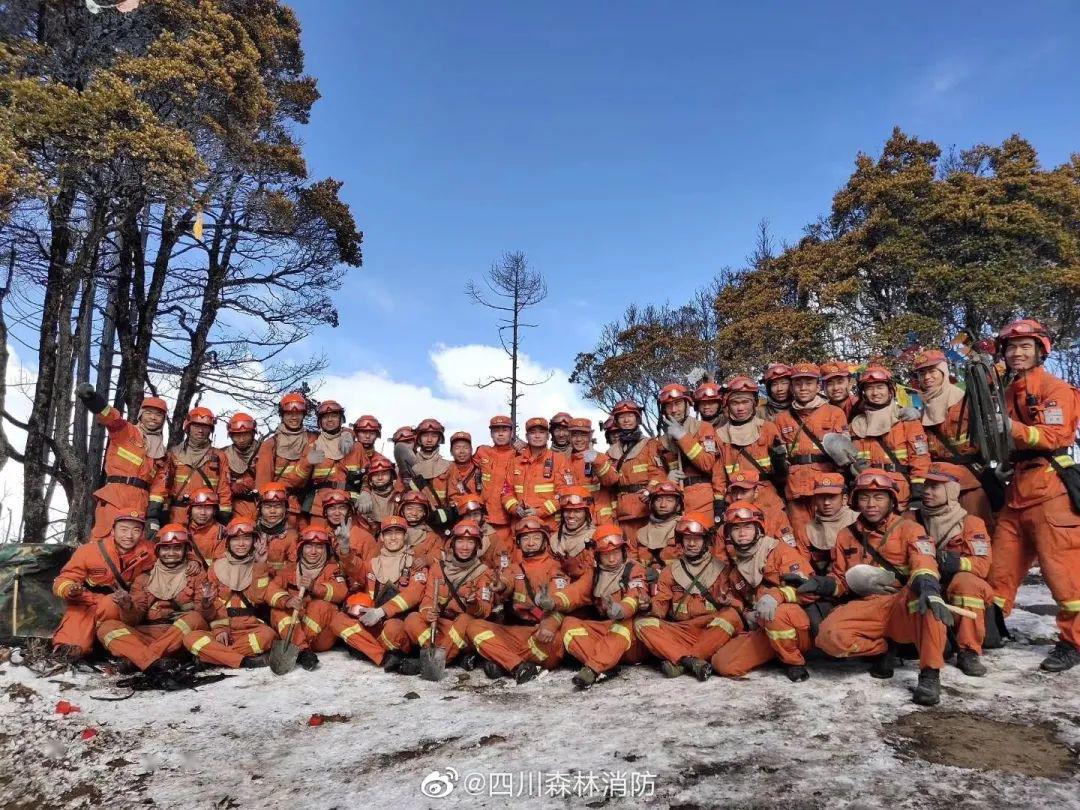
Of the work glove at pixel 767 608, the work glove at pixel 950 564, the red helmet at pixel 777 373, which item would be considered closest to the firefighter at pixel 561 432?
the red helmet at pixel 777 373

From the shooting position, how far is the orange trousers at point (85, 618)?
5.89 metres

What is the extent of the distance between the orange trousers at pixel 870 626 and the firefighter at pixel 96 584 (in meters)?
6.16

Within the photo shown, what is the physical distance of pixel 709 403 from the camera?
729cm

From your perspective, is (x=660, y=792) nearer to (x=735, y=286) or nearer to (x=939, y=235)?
(x=939, y=235)

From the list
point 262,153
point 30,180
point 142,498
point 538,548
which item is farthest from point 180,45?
point 538,548

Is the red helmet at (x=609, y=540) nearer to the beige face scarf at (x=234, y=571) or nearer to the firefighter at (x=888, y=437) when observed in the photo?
the firefighter at (x=888, y=437)

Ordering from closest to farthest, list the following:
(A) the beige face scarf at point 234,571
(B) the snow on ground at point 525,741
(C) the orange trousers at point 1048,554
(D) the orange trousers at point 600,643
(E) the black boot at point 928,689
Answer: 1. (B) the snow on ground at point 525,741
2. (E) the black boot at point 928,689
3. (C) the orange trousers at point 1048,554
4. (D) the orange trousers at point 600,643
5. (A) the beige face scarf at point 234,571

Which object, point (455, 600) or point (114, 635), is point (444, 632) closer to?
point (455, 600)

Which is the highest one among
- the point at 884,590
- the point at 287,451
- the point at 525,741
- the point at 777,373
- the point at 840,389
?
the point at 777,373

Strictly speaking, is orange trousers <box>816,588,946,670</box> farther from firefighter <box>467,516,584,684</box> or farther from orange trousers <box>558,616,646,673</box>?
firefighter <box>467,516,584,684</box>

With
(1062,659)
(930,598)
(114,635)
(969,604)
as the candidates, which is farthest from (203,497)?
→ (1062,659)

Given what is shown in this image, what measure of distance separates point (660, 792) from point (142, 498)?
643 centimetres

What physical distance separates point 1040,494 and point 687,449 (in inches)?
114

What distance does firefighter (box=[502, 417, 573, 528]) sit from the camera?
7484 millimetres
